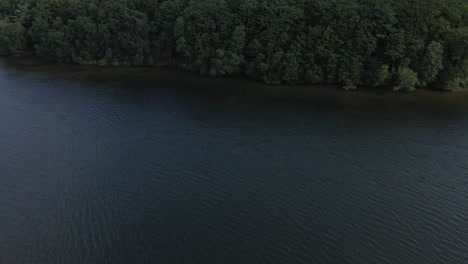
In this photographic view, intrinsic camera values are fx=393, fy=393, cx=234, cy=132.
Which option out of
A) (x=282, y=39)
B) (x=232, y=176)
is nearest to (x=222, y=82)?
(x=282, y=39)

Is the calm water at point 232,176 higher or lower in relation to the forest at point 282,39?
lower

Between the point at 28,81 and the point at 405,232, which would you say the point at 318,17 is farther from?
the point at 28,81

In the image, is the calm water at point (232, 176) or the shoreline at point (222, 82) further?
the shoreline at point (222, 82)

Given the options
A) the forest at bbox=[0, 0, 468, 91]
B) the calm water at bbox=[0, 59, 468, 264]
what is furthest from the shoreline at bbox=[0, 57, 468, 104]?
the forest at bbox=[0, 0, 468, 91]

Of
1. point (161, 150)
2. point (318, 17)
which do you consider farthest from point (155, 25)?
point (161, 150)

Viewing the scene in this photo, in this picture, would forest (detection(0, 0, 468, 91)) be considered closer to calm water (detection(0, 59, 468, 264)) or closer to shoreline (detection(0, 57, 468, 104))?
shoreline (detection(0, 57, 468, 104))

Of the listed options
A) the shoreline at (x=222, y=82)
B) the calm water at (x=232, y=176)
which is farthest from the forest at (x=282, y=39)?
the calm water at (x=232, y=176)

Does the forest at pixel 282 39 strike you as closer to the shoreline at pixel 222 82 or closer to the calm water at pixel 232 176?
the shoreline at pixel 222 82
